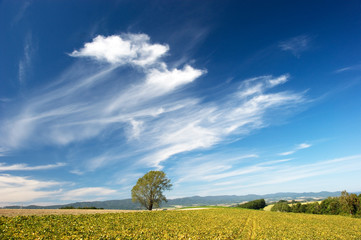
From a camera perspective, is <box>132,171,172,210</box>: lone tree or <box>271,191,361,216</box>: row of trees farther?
<box>271,191,361,216</box>: row of trees

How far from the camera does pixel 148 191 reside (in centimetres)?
7612

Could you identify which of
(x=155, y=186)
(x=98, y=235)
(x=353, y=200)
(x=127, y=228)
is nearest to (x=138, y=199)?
(x=155, y=186)

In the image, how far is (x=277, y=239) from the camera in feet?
87.1

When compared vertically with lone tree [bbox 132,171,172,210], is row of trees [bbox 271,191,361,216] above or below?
below

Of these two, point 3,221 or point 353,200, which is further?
point 353,200

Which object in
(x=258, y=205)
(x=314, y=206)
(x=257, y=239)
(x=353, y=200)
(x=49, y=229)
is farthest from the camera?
(x=258, y=205)

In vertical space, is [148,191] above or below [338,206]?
above

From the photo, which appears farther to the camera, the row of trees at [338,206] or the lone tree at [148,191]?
the row of trees at [338,206]

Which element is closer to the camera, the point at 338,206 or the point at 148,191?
the point at 148,191

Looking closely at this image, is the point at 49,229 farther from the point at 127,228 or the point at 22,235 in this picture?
the point at 127,228

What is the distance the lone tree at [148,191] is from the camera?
249 feet

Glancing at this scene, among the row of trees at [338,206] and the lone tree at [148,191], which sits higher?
the lone tree at [148,191]

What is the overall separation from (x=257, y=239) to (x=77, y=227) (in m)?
23.3

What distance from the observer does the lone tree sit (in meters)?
75.8
